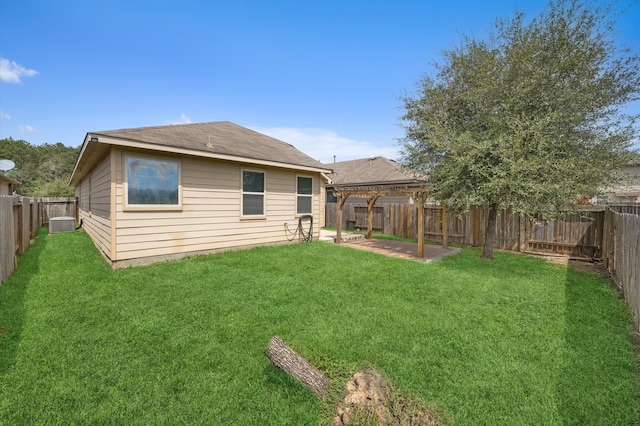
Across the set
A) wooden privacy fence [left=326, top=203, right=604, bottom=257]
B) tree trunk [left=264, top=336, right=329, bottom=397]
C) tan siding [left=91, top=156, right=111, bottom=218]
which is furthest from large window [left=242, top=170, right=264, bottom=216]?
tree trunk [left=264, top=336, right=329, bottom=397]

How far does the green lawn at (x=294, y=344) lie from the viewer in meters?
2.26

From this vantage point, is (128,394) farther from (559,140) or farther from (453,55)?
(453,55)

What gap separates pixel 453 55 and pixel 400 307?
7827 mm

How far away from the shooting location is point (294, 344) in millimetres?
3127

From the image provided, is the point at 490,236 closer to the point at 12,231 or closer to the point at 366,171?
the point at 12,231

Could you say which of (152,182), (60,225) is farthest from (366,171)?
(60,225)

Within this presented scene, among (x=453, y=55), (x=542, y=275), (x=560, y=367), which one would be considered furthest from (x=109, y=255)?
(x=453, y=55)

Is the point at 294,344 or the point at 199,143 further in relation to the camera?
the point at 199,143

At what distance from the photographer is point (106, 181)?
673cm

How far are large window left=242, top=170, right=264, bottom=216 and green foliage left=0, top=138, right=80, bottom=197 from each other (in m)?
37.5

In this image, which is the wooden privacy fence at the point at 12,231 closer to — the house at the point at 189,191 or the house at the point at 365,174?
the house at the point at 189,191

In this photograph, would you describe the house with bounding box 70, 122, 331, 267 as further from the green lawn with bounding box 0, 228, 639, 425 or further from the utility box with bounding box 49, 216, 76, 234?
the utility box with bounding box 49, 216, 76, 234

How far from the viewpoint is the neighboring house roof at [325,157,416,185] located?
18.1m

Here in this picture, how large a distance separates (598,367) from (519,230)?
24.3 feet
